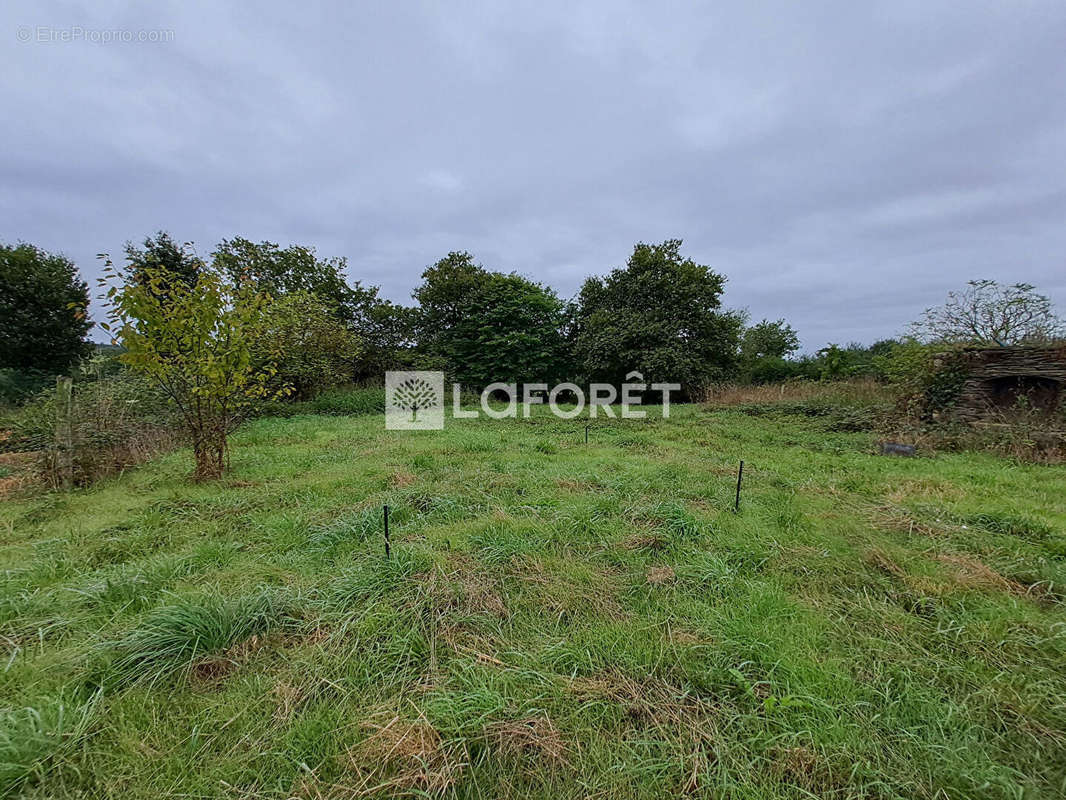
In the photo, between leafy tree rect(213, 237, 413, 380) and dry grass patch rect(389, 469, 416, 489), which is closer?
dry grass patch rect(389, 469, 416, 489)

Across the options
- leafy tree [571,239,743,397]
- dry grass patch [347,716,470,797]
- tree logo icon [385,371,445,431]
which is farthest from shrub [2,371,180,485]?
leafy tree [571,239,743,397]

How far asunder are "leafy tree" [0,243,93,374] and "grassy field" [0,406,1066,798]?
46.6 feet

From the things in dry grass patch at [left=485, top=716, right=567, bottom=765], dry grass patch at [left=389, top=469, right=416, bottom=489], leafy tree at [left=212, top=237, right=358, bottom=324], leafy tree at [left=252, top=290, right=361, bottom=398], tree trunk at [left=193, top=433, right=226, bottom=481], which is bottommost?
dry grass patch at [left=485, top=716, right=567, bottom=765]

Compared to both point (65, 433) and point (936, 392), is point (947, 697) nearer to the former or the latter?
point (65, 433)

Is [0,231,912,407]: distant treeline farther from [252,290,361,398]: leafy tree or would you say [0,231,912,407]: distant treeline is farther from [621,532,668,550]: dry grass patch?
[621,532,668,550]: dry grass patch

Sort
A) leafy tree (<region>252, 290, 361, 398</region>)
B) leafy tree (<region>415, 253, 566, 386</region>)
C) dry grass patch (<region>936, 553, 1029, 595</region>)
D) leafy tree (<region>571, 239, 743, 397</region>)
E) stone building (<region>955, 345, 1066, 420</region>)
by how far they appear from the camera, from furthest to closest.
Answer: leafy tree (<region>415, 253, 566, 386</region>) → leafy tree (<region>571, 239, 743, 397</region>) → leafy tree (<region>252, 290, 361, 398</region>) → stone building (<region>955, 345, 1066, 420</region>) → dry grass patch (<region>936, 553, 1029, 595</region>)

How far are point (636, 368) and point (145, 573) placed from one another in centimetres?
1346

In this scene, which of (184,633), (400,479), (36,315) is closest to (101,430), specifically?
(400,479)

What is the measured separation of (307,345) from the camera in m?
11.4

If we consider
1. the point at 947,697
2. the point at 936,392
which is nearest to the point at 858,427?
the point at 936,392

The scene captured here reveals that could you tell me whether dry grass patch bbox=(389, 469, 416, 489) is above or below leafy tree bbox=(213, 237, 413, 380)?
below

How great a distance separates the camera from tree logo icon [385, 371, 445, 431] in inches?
364

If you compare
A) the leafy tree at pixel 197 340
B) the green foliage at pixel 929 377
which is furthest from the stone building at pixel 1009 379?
the leafy tree at pixel 197 340

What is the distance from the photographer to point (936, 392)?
23.5ft
